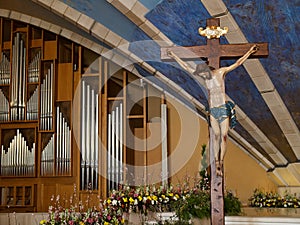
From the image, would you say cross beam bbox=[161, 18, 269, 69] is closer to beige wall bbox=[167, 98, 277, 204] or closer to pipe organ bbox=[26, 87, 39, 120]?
beige wall bbox=[167, 98, 277, 204]

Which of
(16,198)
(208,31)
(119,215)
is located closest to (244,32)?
(208,31)

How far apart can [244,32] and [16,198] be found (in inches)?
194

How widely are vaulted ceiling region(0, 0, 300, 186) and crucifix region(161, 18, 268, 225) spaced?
0.72 m

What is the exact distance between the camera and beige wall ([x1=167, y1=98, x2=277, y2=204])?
25.4ft

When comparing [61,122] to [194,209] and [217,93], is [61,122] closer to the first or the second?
[194,209]

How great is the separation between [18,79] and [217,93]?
18.1 feet

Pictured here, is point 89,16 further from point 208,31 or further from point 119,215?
point 208,31

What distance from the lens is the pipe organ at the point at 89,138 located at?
794 centimetres

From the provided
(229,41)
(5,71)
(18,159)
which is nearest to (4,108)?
(5,71)

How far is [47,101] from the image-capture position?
8.25 meters

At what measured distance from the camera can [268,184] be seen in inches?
303

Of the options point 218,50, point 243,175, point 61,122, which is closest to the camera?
point 218,50

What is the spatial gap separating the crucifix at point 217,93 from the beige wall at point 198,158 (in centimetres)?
425

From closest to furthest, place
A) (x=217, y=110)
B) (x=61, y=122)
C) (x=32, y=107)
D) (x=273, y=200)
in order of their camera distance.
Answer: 1. (x=217, y=110)
2. (x=273, y=200)
3. (x=61, y=122)
4. (x=32, y=107)
